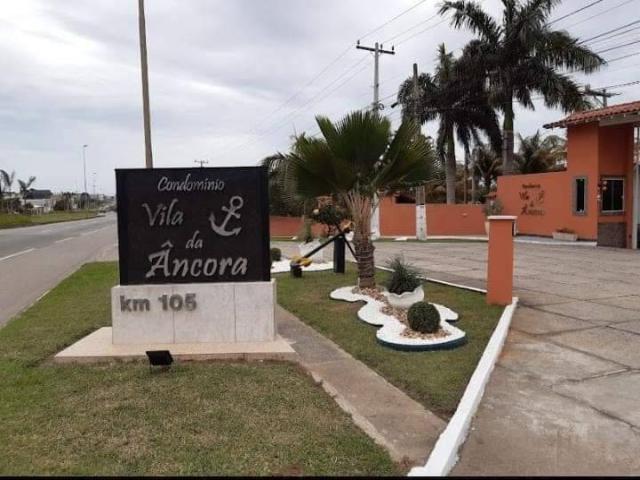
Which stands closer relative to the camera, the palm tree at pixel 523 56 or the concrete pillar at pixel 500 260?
the concrete pillar at pixel 500 260

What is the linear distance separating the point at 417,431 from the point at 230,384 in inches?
66.8

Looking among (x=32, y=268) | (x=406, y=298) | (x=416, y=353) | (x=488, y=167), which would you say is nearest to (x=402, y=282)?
(x=406, y=298)

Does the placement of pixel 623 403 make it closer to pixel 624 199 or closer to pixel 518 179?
pixel 624 199

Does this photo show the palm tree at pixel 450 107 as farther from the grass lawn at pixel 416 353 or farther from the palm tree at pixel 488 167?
the grass lawn at pixel 416 353

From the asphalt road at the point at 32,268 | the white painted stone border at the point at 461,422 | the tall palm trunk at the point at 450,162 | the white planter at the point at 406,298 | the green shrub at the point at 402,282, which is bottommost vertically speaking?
the asphalt road at the point at 32,268

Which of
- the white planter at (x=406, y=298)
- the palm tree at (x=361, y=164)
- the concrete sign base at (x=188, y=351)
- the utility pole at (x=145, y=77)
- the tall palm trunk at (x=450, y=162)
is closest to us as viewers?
the concrete sign base at (x=188, y=351)

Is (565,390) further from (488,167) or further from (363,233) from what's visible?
(488,167)

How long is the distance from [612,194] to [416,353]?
15.5 metres

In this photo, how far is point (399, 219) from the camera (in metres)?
27.5

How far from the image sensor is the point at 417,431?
3.78 meters

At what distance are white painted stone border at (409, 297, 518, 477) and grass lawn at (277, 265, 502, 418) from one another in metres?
0.13

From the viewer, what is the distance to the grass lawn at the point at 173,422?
3.28 meters

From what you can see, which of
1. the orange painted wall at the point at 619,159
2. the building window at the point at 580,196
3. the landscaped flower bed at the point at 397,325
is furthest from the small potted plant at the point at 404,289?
the building window at the point at 580,196

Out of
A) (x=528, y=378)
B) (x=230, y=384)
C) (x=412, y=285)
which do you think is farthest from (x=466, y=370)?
(x=412, y=285)
